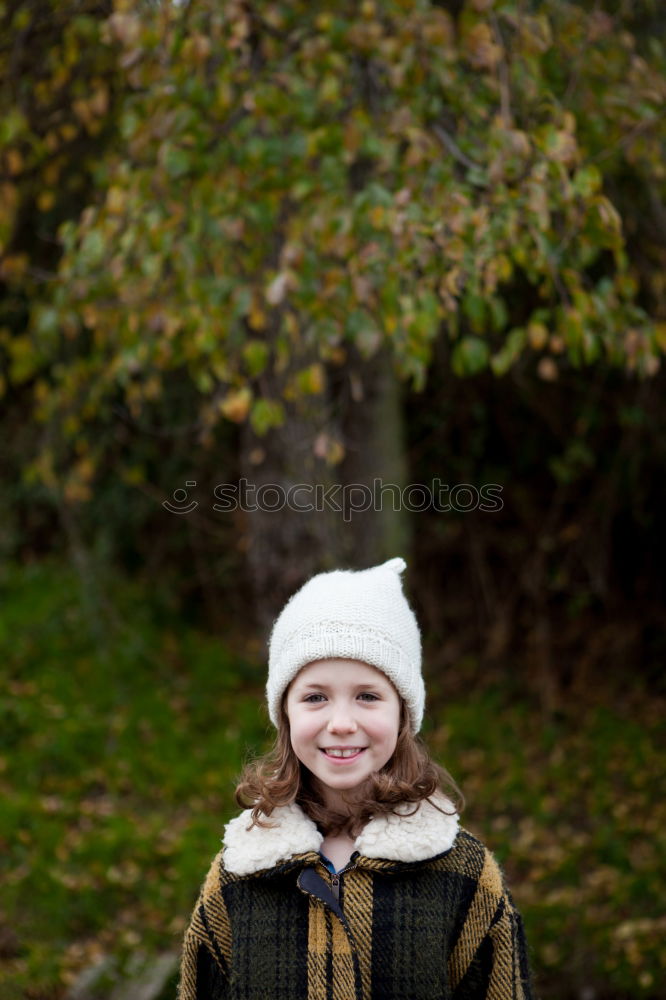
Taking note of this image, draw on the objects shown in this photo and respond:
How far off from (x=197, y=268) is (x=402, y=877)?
7.05 ft

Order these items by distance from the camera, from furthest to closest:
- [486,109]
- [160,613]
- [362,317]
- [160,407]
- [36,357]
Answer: [160,613]
[160,407]
[36,357]
[486,109]
[362,317]

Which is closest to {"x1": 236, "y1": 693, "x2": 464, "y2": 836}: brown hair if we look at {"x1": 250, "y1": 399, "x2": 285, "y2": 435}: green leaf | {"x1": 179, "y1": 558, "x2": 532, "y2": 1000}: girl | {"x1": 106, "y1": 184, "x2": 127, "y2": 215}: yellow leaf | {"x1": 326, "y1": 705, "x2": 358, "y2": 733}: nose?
{"x1": 179, "y1": 558, "x2": 532, "y2": 1000}: girl

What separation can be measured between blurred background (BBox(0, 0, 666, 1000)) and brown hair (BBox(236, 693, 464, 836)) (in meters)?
0.29

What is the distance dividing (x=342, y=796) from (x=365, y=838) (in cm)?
10

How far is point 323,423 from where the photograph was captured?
3.74 metres

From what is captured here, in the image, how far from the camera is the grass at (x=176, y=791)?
3.86 meters

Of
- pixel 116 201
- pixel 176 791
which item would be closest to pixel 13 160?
pixel 116 201

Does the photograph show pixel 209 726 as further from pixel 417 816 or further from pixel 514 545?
pixel 417 816

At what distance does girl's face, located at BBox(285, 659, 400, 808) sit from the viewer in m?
1.67

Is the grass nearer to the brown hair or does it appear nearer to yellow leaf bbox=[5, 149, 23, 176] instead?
the brown hair

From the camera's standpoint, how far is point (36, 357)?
430 centimetres

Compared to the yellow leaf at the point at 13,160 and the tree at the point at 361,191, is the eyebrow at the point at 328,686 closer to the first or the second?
the tree at the point at 361,191

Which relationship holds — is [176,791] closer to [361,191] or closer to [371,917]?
[361,191]

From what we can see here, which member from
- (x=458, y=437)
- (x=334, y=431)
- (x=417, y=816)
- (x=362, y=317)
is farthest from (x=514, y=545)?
(x=417, y=816)
